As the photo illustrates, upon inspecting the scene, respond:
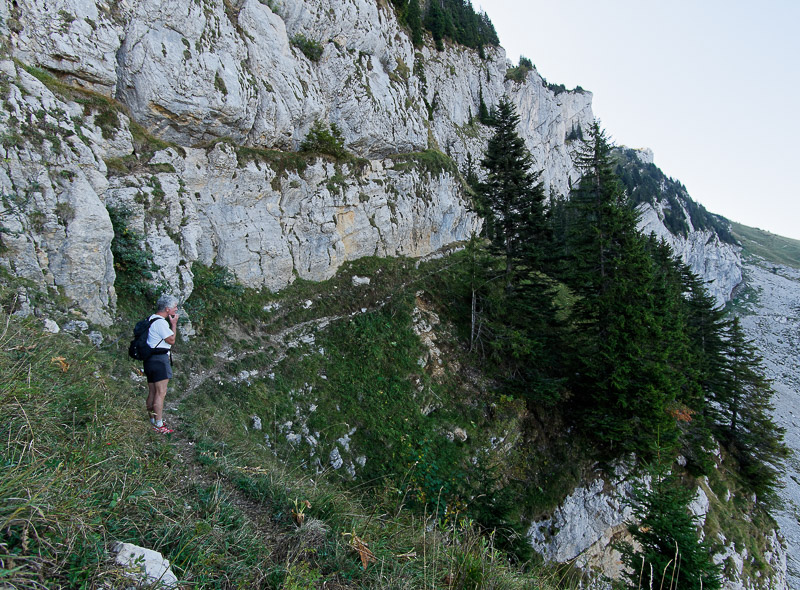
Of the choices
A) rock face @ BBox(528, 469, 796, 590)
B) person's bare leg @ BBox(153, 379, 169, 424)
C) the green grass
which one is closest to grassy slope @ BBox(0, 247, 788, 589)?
the green grass

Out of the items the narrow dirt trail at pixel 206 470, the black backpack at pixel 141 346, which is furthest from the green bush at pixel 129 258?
the black backpack at pixel 141 346

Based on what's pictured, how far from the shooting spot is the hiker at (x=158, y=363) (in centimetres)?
625

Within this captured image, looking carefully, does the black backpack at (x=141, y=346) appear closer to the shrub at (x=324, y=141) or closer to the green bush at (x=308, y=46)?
the shrub at (x=324, y=141)

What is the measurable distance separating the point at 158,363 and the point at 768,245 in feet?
747


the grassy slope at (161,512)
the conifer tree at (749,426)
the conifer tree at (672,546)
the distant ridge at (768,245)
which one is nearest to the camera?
the grassy slope at (161,512)

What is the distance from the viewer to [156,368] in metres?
6.30

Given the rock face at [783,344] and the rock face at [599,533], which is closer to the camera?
the rock face at [599,533]

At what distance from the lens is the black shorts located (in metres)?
6.27

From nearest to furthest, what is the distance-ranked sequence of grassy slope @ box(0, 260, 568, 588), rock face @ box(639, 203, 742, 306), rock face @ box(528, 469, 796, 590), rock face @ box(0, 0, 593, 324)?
grassy slope @ box(0, 260, 568, 588), rock face @ box(0, 0, 593, 324), rock face @ box(528, 469, 796, 590), rock face @ box(639, 203, 742, 306)

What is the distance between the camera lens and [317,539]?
141 inches

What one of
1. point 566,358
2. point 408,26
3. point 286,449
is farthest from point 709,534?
point 408,26

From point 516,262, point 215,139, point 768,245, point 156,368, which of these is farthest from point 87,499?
point 768,245

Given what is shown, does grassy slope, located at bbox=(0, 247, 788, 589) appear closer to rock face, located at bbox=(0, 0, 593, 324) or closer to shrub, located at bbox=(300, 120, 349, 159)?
rock face, located at bbox=(0, 0, 593, 324)

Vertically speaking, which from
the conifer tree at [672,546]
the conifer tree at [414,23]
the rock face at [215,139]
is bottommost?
the conifer tree at [672,546]
